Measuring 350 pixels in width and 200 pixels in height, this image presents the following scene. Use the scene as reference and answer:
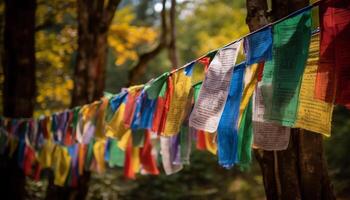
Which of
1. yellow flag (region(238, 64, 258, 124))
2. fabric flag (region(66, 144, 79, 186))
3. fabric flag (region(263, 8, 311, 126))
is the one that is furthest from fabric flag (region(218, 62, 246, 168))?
fabric flag (region(66, 144, 79, 186))

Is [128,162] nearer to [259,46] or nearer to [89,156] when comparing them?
[89,156]

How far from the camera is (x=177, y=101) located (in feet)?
12.4

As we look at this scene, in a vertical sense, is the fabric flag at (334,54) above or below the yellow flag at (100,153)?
above

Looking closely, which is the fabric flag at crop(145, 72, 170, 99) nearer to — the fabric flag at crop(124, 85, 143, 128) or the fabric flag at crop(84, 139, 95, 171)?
the fabric flag at crop(124, 85, 143, 128)

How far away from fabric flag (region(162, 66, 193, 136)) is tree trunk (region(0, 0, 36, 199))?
5.87 meters

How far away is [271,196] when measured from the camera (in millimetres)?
3604

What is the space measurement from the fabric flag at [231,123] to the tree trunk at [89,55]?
4.93 m

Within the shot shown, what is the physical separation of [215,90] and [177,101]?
0.78 metres

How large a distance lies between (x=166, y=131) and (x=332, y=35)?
76.6 inches

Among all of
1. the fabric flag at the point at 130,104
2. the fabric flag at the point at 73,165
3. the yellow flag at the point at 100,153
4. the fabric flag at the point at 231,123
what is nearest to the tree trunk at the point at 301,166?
the fabric flag at the point at 231,123

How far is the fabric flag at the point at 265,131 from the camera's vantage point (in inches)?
109

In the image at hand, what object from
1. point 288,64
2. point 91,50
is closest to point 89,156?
point 91,50

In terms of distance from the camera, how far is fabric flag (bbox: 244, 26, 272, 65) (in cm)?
271

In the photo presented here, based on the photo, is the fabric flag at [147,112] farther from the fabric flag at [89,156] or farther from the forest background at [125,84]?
the forest background at [125,84]
